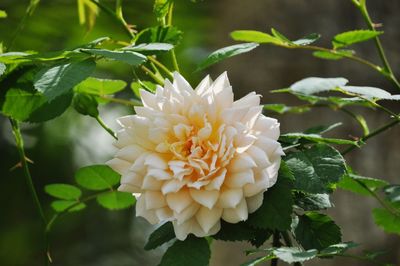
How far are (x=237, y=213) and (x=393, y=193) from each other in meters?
0.21

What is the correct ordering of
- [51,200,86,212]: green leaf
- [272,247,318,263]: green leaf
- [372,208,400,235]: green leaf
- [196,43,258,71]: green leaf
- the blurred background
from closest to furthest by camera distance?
[272,247,318,263]: green leaf
[196,43,258,71]: green leaf
[372,208,400,235]: green leaf
[51,200,86,212]: green leaf
the blurred background

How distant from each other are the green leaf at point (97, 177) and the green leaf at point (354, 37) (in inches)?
12.7

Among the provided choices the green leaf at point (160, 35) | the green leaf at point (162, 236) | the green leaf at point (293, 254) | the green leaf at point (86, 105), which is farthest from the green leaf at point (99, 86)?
the green leaf at point (293, 254)

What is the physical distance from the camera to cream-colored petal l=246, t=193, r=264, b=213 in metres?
0.57

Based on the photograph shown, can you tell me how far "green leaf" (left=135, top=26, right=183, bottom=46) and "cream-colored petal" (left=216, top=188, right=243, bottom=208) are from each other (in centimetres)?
18

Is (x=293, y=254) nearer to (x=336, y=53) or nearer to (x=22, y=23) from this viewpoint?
(x=336, y=53)

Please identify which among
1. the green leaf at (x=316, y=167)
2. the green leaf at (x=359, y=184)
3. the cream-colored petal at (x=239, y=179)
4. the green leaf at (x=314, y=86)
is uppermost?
the green leaf at (x=314, y=86)

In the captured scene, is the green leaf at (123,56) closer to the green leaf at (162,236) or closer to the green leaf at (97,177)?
the green leaf at (162,236)

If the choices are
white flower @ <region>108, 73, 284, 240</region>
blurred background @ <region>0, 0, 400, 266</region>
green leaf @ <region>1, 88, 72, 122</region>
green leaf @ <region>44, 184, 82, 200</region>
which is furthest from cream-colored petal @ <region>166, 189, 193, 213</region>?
blurred background @ <region>0, 0, 400, 266</region>

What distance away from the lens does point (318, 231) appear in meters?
0.65

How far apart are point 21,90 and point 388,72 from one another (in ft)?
1.32

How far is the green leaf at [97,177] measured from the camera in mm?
854

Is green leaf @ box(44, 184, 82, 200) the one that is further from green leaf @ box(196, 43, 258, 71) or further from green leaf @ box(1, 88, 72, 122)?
green leaf @ box(196, 43, 258, 71)

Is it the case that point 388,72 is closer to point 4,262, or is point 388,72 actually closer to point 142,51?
point 142,51
